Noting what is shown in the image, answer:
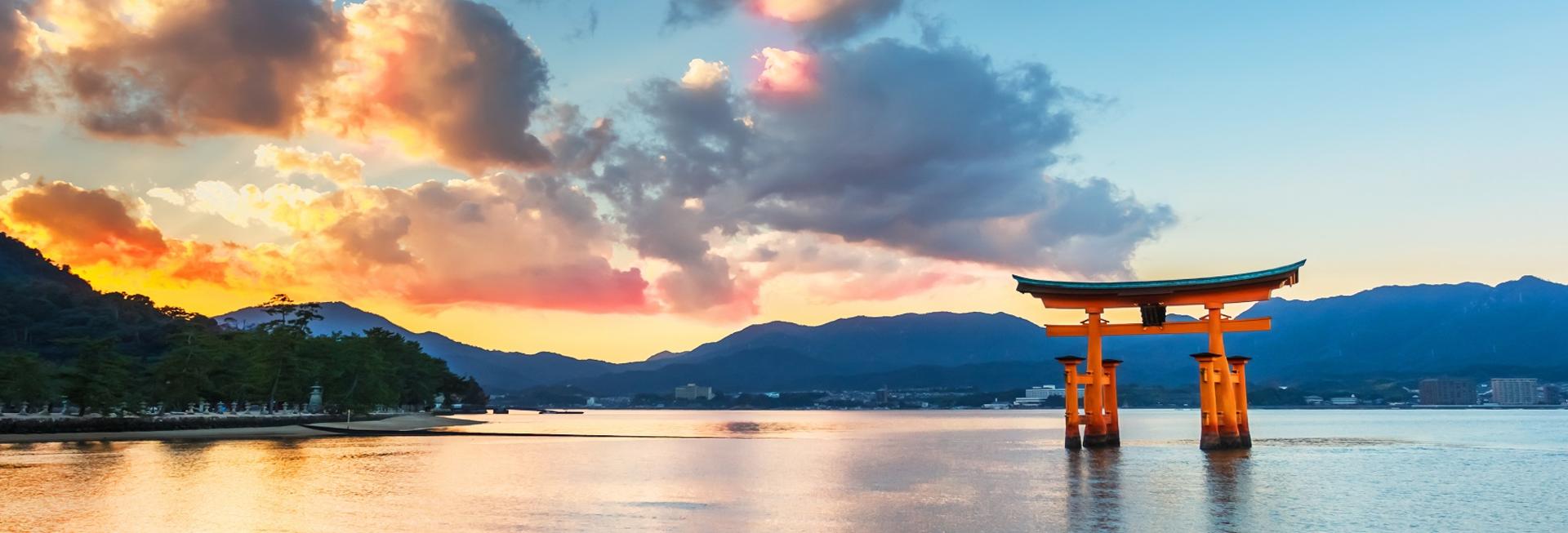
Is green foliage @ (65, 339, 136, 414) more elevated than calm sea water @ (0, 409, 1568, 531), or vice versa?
green foliage @ (65, 339, 136, 414)

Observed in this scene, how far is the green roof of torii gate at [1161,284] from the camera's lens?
46.9 m

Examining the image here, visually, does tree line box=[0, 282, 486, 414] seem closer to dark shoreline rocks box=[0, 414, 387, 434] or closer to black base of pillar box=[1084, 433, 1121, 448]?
dark shoreline rocks box=[0, 414, 387, 434]

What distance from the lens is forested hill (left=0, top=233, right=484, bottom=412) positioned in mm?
74312

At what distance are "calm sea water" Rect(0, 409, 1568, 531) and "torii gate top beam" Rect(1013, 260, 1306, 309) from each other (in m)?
7.62

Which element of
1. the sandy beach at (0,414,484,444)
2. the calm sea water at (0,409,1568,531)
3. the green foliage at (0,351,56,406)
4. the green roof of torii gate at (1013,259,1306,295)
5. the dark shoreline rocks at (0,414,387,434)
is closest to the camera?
the calm sea water at (0,409,1568,531)

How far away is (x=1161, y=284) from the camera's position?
162 ft

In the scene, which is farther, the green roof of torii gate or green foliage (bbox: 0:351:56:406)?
green foliage (bbox: 0:351:56:406)

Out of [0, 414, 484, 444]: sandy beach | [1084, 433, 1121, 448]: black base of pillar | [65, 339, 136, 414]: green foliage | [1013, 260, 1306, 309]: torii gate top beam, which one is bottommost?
[0, 414, 484, 444]: sandy beach

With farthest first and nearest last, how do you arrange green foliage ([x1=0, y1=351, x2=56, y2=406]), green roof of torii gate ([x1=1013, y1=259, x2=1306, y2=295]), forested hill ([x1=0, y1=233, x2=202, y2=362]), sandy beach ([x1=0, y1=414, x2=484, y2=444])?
forested hill ([x1=0, y1=233, x2=202, y2=362])
green foliage ([x1=0, y1=351, x2=56, y2=406])
sandy beach ([x1=0, y1=414, x2=484, y2=444])
green roof of torii gate ([x1=1013, y1=259, x2=1306, y2=295])

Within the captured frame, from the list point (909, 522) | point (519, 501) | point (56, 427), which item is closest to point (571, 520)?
point (519, 501)

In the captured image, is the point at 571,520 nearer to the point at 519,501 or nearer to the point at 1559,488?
the point at 519,501

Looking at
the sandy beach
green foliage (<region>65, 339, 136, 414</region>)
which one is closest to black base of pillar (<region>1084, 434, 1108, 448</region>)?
the sandy beach

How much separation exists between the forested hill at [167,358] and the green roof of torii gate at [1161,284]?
209 feet

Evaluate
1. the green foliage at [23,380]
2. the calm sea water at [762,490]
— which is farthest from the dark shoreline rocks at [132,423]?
the calm sea water at [762,490]
